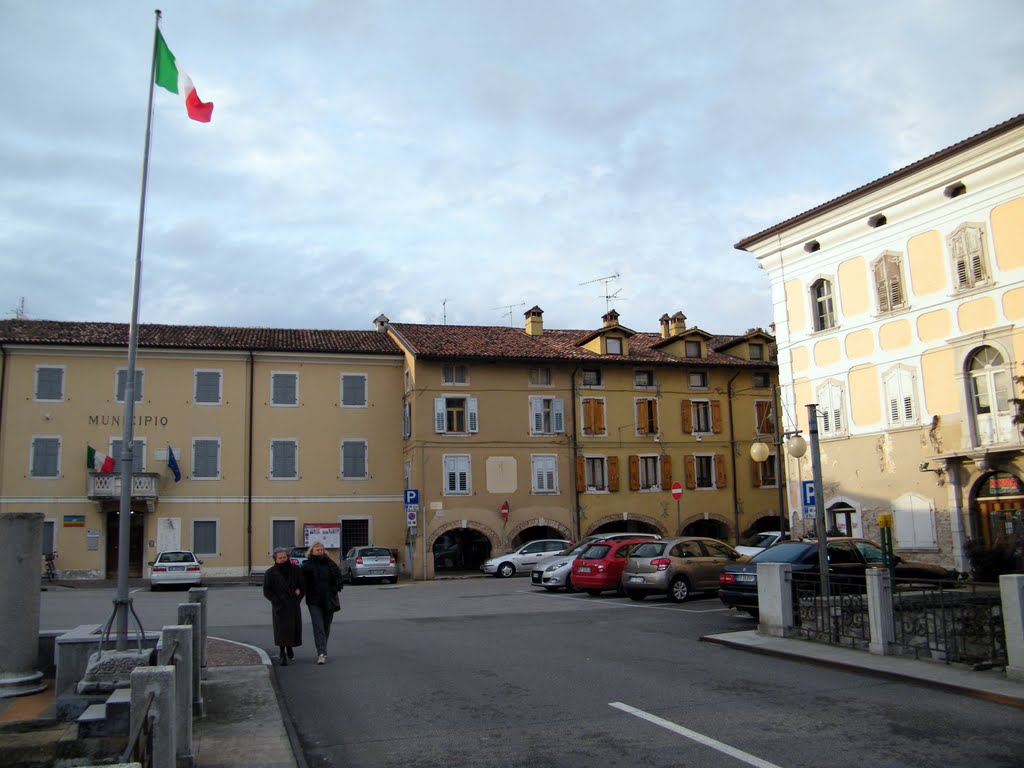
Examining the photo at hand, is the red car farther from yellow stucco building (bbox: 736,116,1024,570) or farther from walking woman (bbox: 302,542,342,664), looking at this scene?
walking woman (bbox: 302,542,342,664)

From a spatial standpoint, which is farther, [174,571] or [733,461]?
[733,461]

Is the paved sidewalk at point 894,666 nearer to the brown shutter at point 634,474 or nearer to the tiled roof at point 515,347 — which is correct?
the tiled roof at point 515,347

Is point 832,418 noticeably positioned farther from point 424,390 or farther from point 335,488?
point 335,488

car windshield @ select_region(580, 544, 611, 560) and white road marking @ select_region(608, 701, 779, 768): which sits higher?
car windshield @ select_region(580, 544, 611, 560)

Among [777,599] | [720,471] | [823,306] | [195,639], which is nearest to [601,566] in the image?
[777,599]

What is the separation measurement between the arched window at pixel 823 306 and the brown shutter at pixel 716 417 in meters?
13.2

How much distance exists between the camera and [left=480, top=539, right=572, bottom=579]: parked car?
33.9 m

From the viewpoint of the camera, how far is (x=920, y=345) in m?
25.6

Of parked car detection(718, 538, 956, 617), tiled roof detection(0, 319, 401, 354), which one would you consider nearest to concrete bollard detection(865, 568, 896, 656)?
parked car detection(718, 538, 956, 617)

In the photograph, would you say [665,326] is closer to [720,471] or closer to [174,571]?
[720,471]

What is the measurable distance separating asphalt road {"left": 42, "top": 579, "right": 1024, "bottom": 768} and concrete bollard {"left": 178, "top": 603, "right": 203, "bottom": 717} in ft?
3.15

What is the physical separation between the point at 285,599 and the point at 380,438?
27.3 m

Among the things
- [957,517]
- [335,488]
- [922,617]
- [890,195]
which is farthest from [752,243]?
[922,617]

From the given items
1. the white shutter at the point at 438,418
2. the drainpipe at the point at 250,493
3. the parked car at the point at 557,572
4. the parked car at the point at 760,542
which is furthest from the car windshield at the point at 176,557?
the parked car at the point at 760,542
